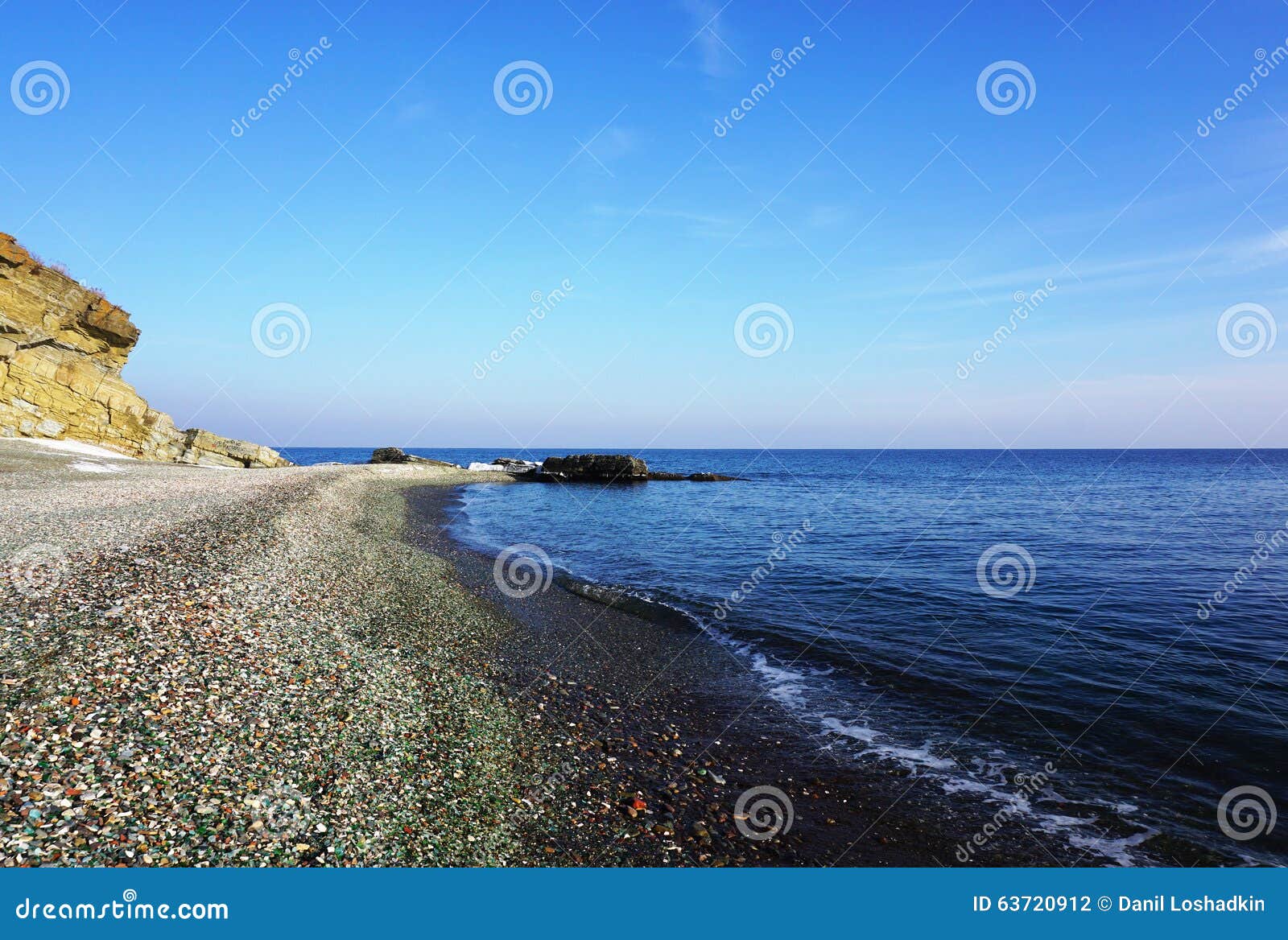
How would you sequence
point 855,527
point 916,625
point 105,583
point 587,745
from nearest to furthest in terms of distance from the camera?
point 587,745
point 105,583
point 916,625
point 855,527

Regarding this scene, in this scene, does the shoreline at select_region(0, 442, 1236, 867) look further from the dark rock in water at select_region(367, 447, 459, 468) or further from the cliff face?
the dark rock in water at select_region(367, 447, 459, 468)

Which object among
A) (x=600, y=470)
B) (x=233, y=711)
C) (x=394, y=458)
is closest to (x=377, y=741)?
(x=233, y=711)

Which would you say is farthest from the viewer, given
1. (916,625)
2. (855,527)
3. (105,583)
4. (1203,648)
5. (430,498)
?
(430,498)

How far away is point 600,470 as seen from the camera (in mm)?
102688

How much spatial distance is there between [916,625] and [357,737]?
18346mm

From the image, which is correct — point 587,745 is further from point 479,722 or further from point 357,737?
point 357,737

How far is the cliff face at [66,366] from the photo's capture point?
4694cm

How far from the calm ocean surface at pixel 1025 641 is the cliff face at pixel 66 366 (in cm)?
3739

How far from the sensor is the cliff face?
4694 centimetres

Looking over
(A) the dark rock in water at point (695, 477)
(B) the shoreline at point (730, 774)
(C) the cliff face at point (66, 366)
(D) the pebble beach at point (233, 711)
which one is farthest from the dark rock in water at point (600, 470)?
(B) the shoreline at point (730, 774)

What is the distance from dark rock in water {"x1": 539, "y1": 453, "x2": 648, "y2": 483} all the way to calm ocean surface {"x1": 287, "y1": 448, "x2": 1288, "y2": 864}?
5269 centimetres

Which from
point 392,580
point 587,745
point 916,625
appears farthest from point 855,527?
point 587,745

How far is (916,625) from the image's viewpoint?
2092cm

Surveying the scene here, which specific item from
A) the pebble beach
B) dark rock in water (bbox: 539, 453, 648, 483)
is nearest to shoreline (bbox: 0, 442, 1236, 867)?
the pebble beach
